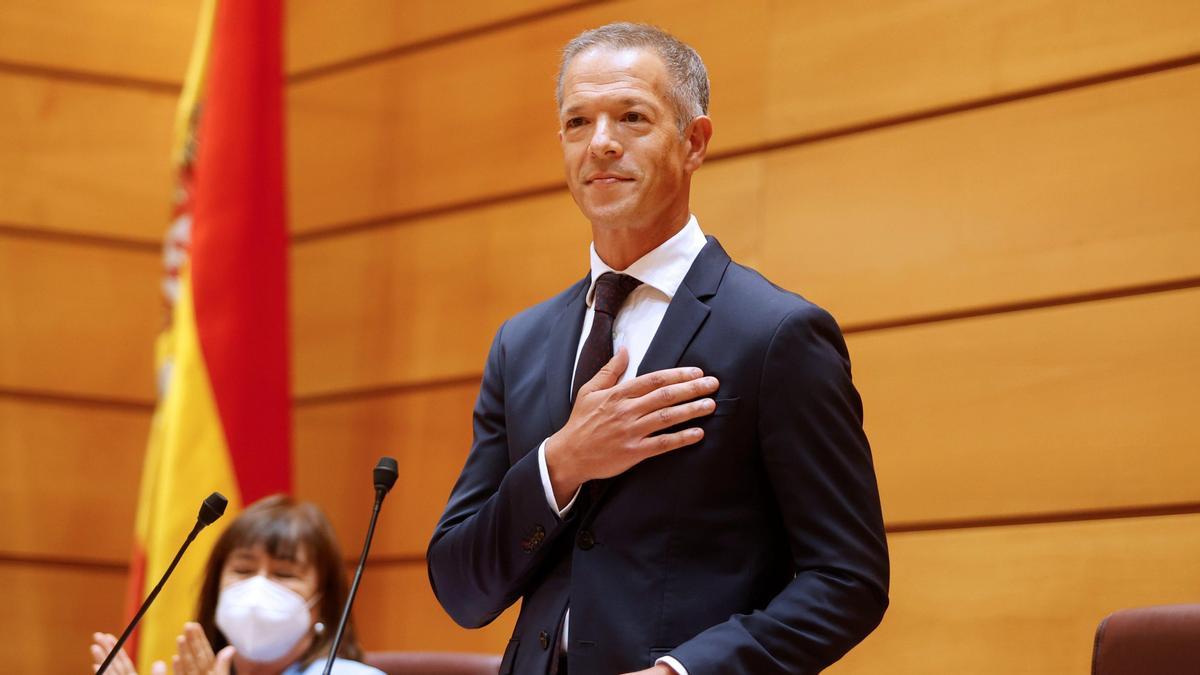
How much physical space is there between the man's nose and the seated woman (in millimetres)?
1281

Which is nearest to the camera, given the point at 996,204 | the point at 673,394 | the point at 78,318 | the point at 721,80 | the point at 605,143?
the point at 673,394

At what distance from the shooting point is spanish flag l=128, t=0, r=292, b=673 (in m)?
3.93

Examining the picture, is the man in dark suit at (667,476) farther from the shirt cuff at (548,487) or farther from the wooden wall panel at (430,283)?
the wooden wall panel at (430,283)

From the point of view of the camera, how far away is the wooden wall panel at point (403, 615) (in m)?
3.99

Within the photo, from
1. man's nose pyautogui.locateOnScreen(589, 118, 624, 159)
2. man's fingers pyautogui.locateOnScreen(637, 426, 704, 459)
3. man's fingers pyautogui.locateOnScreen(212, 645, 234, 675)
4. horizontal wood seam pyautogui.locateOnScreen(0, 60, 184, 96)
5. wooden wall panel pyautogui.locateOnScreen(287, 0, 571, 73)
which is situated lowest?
man's fingers pyautogui.locateOnScreen(212, 645, 234, 675)

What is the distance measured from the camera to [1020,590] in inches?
117

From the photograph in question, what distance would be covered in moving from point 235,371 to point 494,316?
721mm

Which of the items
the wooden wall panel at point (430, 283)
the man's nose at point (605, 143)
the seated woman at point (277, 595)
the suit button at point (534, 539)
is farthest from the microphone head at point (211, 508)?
the wooden wall panel at point (430, 283)

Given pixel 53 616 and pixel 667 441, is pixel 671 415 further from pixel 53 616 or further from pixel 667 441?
pixel 53 616

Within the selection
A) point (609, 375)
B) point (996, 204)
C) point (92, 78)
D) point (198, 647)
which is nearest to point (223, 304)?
point (92, 78)

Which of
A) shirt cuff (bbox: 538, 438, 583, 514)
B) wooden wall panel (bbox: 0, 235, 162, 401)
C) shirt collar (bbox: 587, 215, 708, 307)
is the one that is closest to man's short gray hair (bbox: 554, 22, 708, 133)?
shirt collar (bbox: 587, 215, 708, 307)

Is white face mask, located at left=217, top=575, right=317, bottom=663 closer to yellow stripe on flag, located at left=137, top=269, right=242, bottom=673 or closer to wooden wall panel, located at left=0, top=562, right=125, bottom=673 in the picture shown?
yellow stripe on flag, located at left=137, top=269, right=242, bottom=673

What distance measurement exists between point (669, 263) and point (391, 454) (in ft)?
8.04

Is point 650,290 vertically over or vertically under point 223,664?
over
